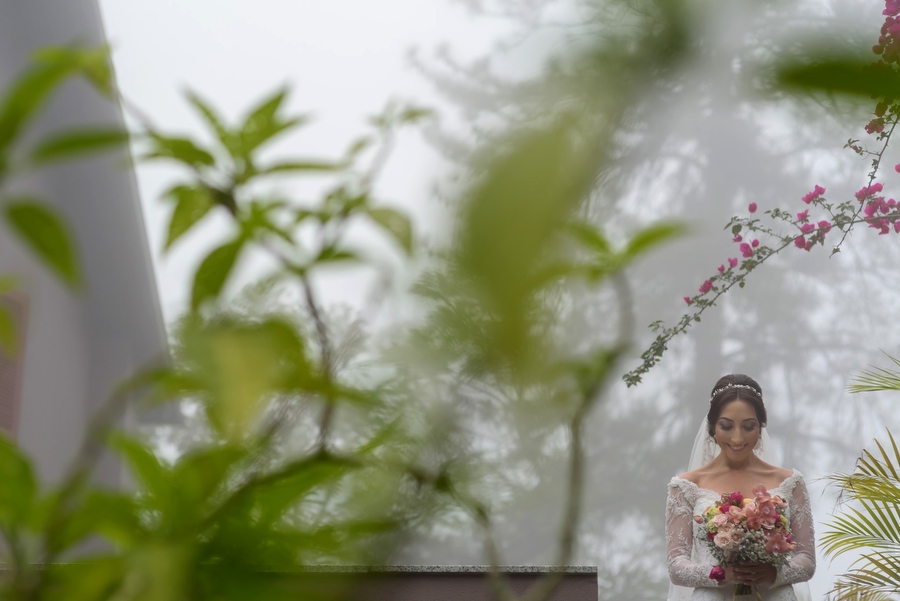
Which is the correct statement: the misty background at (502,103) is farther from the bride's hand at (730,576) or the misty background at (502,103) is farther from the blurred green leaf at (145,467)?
the bride's hand at (730,576)

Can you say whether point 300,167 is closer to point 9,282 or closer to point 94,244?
point 9,282

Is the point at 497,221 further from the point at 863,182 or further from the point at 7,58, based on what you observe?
the point at 863,182

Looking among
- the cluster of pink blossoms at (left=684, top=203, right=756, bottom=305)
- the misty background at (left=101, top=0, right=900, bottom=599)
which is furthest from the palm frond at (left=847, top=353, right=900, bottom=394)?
the misty background at (left=101, top=0, right=900, bottom=599)

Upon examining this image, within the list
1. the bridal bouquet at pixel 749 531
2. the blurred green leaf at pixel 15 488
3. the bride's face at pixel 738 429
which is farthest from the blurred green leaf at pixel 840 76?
the bride's face at pixel 738 429

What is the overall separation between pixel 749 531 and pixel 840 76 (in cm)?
291

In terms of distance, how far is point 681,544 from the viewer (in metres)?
3.14

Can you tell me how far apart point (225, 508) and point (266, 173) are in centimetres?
5

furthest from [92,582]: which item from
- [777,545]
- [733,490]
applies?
[733,490]

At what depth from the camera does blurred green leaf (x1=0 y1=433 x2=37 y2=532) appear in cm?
12

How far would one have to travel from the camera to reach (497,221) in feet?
0.29

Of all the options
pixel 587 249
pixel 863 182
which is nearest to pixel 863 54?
pixel 587 249

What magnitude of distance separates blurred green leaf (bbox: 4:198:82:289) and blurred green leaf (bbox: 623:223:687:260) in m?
0.07

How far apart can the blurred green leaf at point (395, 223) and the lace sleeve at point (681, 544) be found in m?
3.13

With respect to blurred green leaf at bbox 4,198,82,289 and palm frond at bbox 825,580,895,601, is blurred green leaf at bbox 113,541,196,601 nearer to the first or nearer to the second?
blurred green leaf at bbox 4,198,82,289
